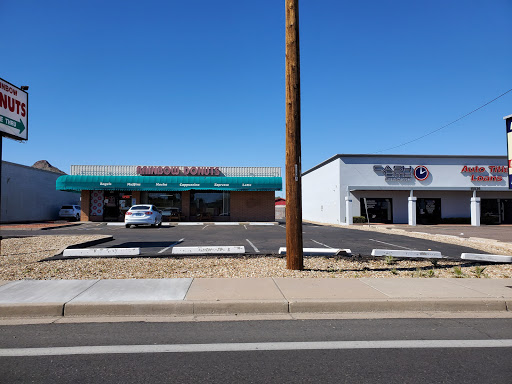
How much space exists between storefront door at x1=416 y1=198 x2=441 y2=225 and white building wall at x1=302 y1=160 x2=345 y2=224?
726cm

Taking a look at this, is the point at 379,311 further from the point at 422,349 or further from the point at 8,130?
the point at 8,130

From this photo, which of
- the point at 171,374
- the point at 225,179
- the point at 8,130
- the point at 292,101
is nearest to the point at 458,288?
the point at 292,101

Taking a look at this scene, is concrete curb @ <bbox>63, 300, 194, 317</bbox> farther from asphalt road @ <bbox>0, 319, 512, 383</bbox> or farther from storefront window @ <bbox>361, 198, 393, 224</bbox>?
storefront window @ <bbox>361, 198, 393, 224</bbox>

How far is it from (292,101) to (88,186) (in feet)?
91.6

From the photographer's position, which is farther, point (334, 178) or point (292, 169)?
point (334, 178)

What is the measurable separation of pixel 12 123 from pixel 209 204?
944 inches

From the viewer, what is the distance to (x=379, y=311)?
20.4 feet

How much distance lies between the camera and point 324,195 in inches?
1614

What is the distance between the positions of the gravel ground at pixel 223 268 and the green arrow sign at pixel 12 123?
3686mm

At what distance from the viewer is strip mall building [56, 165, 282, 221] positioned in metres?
32.8

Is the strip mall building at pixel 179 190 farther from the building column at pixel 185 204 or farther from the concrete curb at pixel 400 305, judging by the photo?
the concrete curb at pixel 400 305

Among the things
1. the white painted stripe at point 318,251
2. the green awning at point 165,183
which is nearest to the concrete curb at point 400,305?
the white painted stripe at point 318,251

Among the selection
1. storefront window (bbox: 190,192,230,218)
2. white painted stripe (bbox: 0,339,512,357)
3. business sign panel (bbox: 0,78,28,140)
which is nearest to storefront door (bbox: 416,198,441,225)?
storefront window (bbox: 190,192,230,218)

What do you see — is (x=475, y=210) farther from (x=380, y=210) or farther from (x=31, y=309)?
(x=31, y=309)
